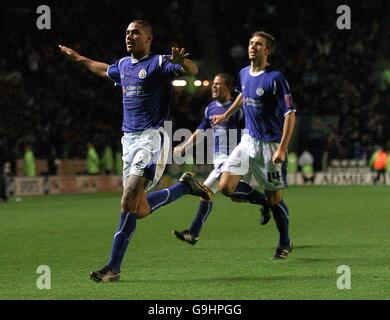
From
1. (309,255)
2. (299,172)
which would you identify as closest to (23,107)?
(299,172)

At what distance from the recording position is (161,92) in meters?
8.52

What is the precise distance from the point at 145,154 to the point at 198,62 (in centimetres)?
3184

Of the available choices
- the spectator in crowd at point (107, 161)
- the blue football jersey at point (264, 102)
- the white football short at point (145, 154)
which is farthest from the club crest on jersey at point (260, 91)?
the spectator in crowd at point (107, 161)

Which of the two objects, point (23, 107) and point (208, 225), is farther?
point (23, 107)

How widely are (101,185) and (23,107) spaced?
4079 millimetres

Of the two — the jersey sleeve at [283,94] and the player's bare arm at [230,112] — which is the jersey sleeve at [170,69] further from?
the player's bare arm at [230,112]

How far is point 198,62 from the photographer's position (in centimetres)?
3997

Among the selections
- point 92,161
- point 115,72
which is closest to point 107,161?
point 92,161

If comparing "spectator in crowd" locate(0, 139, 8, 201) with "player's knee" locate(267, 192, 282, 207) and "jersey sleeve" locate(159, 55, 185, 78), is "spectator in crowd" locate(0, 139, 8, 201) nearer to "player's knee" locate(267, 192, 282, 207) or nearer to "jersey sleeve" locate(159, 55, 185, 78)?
"player's knee" locate(267, 192, 282, 207)

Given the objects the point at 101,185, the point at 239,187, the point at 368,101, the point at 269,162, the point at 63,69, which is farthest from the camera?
the point at 368,101

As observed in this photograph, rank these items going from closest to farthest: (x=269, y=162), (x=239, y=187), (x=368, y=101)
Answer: (x=269, y=162) → (x=239, y=187) → (x=368, y=101)

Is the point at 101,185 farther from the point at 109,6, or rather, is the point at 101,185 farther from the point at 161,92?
the point at 161,92

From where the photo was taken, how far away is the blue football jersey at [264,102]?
9.78 m

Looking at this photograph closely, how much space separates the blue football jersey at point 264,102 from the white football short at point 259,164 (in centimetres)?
9
